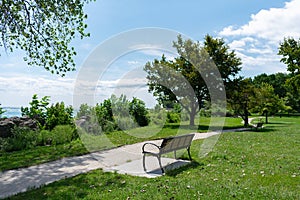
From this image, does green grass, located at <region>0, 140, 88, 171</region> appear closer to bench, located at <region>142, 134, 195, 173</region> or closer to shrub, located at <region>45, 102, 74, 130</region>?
bench, located at <region>142, 134, 195, 173</region>

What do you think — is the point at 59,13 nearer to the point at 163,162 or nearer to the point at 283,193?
the point at 163,162

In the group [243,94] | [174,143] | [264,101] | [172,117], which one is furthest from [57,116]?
[264,101]

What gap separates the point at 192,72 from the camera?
19.9 meters

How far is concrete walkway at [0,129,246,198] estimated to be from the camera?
510 centimetres

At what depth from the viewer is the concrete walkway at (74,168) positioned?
5102mm

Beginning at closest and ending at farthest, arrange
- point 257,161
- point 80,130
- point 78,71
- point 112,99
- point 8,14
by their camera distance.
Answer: point 257,161 < point 8,14 < point 78,71 < point 80,130 < point 112,99

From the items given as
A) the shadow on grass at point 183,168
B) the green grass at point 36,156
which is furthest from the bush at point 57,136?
the shadow on grass at point 183,168

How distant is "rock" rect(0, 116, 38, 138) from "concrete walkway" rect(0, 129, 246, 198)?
4.10m

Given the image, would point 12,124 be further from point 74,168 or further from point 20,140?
point 74,168

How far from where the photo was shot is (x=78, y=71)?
→ 9773mm

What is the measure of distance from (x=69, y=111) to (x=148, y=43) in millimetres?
5679

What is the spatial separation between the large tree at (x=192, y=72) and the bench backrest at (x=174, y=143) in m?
13.2

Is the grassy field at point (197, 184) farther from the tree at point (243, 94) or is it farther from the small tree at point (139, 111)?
the tree at point (243, 94)

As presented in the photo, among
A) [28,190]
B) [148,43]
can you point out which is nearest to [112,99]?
[148,43]
